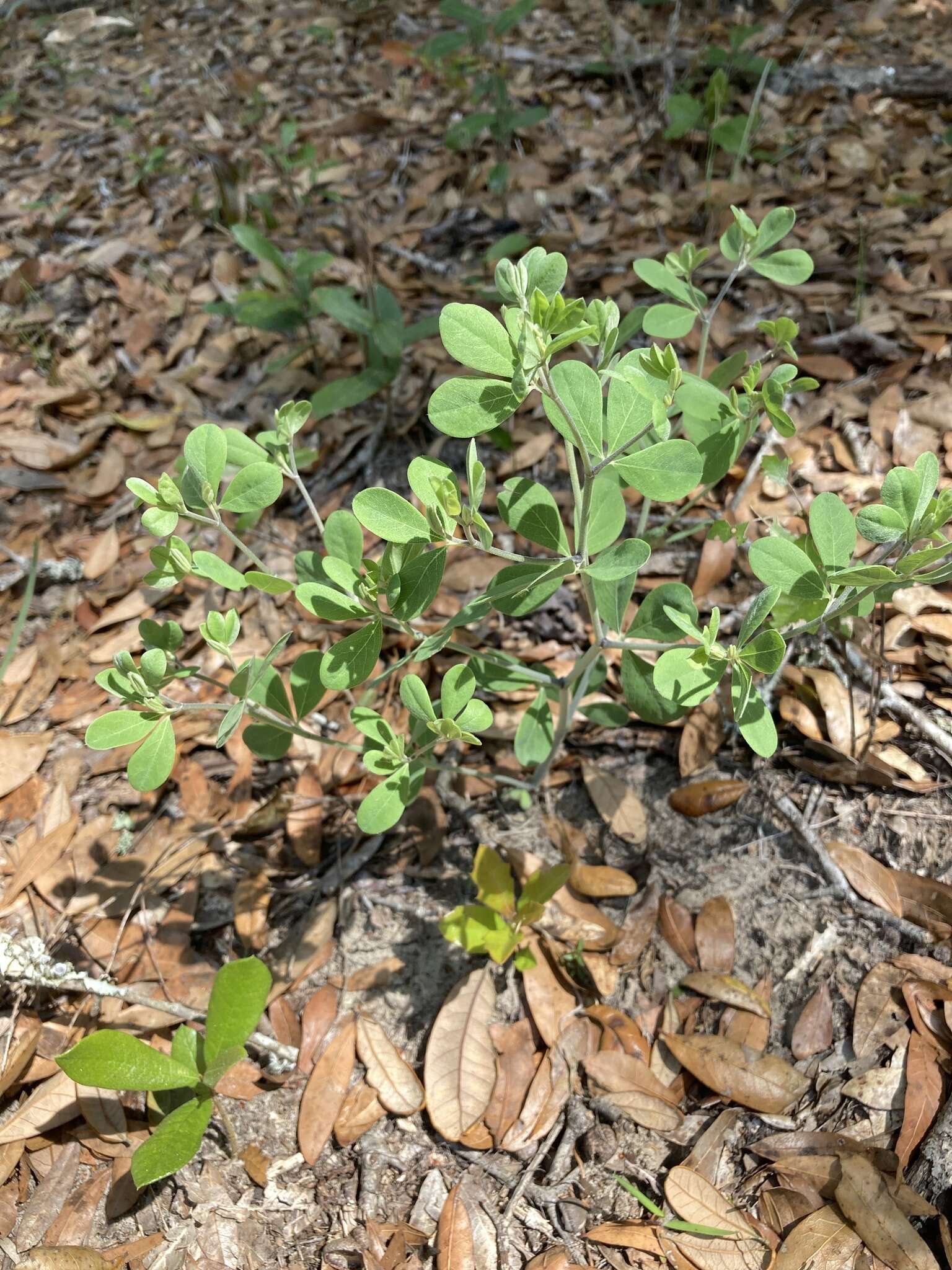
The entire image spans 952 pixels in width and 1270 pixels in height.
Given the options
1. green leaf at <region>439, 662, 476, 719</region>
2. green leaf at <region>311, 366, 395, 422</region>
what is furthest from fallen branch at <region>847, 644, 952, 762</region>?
green leaf at <region>311, 366, 395, 422</region>

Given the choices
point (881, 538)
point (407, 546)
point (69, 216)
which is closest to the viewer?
point (881, 538)

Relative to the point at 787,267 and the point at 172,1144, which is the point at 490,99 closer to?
the point at 787,267

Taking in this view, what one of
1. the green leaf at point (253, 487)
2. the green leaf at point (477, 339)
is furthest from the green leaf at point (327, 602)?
the green leaf at point (477, 339)

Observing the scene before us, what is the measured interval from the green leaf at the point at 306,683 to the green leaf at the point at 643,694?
0.59 meters

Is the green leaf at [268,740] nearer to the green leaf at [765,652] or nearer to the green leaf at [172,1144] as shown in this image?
the green leaf at [172,1144]

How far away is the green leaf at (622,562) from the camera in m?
1.24

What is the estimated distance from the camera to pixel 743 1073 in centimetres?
161

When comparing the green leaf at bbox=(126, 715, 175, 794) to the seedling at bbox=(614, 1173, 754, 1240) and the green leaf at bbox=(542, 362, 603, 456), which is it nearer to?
the green leaf at bbox=(542, 362, 603, 456)

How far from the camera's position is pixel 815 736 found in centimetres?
195

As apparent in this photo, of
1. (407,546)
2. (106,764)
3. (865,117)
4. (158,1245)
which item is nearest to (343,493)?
(106,764)

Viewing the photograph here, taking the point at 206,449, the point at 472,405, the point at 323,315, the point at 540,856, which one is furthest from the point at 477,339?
the point at 323,315

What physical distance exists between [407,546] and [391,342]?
1.40 m

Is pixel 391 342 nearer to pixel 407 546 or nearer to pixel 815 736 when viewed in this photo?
pixel 407 546

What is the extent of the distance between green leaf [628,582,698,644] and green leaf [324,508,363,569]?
52cm
